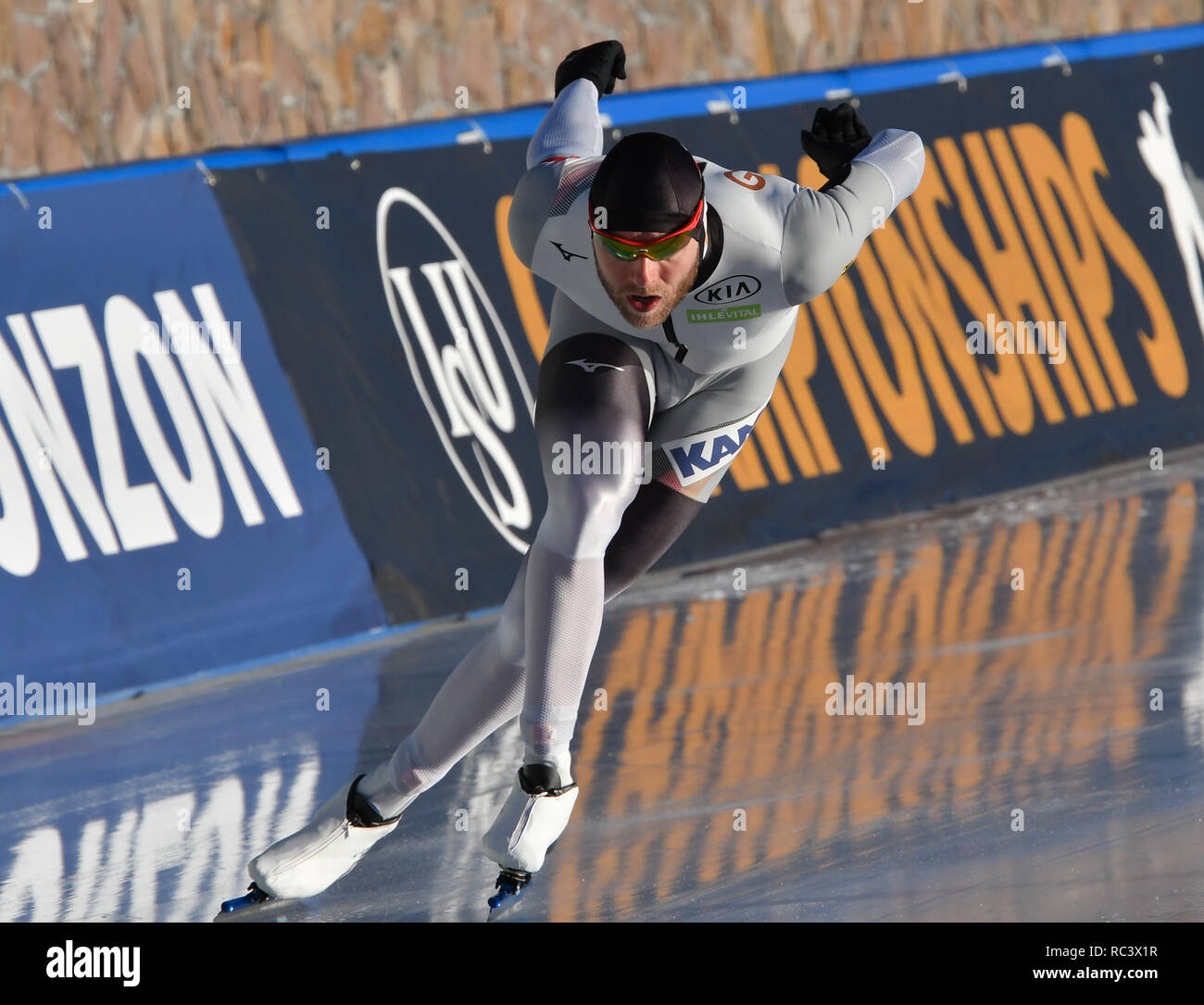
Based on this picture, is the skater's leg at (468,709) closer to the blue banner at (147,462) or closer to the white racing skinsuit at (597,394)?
the white racing skinsuit at (597,394)

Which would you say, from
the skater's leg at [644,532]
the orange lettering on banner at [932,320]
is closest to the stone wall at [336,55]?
the orange lettering on banner at [932,320]

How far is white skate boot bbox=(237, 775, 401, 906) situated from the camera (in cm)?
409

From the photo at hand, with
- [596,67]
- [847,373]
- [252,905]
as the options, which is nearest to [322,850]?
[252,905]

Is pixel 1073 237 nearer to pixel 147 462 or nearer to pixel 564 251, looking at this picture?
pixel 147 462

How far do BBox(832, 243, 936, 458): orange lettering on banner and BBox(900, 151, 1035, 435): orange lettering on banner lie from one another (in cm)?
32

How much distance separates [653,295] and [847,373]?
4.67m

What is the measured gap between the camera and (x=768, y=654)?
6203 millimetres

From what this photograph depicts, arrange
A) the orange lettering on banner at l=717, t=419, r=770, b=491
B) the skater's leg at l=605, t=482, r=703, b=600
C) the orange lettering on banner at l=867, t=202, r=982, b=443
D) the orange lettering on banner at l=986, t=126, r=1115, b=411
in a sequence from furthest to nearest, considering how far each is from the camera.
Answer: the orange lettering on banner at l=986, t=126, r=1115, b=411 < the orange lettering on banner at l=867, t=202, r=982, b=443 < the orange lettering on banner at l=717, t=419, r=770, b=491 < the skater's leg at l=605, t=482, r=703, b=600

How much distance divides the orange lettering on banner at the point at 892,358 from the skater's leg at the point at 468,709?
449cm

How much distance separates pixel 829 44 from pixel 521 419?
3.41 meters

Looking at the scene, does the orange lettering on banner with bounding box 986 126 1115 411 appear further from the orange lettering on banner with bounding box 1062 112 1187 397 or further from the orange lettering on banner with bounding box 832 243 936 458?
the orange lettering on banner with bounding box 832 243 936 458

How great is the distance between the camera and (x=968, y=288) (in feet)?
28.1

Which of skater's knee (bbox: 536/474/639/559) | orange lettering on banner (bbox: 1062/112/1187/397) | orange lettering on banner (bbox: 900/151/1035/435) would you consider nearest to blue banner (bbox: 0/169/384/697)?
skater's knee (bbox: 536/474/639/559)
